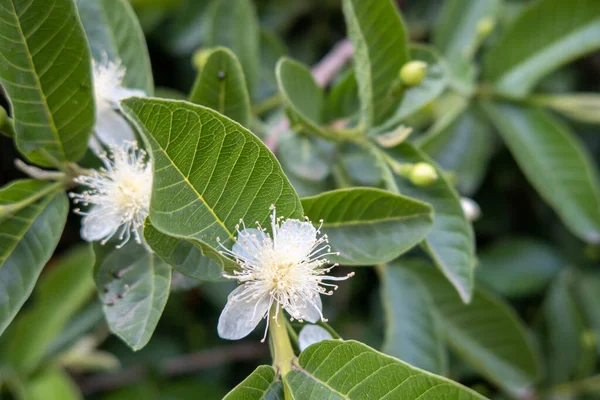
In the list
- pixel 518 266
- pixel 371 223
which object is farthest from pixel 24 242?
pixel 518 266

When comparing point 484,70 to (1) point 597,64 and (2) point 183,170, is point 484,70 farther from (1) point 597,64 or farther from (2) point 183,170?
(2) point 183,170

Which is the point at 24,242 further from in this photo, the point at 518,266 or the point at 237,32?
the point at 518,266

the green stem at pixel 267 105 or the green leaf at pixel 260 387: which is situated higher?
the green stem at pixel 267 105

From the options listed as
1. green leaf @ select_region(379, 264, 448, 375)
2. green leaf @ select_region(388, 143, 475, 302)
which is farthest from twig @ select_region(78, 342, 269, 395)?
green leaf @ select_region(388, 143, 475, 302)

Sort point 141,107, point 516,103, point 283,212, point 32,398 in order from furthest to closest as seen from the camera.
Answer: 1. point 516,103
2. point 32,398
3. point 283,212
4. point 141,107

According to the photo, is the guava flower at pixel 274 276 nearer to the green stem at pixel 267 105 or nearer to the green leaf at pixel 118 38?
the green leaf at pixel 118 38

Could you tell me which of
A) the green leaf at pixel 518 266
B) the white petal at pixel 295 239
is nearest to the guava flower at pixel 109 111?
the white petal at pixel 295 239

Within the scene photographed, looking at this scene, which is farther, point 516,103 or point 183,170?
point 516,103

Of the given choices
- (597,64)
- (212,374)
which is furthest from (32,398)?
(597,64)
